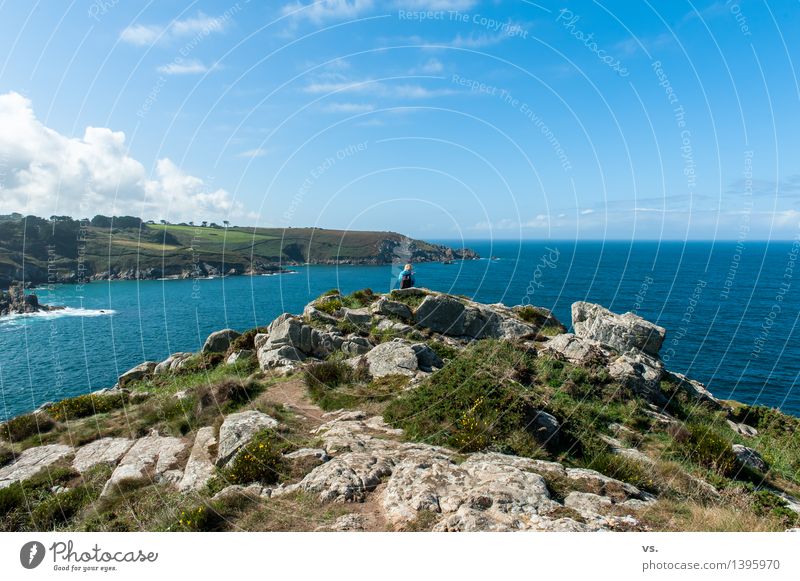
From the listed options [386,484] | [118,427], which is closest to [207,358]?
[118,427]

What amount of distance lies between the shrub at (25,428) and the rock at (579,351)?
82.6 feet

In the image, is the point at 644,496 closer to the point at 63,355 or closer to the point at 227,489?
the point at 227,489

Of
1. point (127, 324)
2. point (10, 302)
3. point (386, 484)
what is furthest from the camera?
point (10, 302)

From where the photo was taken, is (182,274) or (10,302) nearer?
(10,302)

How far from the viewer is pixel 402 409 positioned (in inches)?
593

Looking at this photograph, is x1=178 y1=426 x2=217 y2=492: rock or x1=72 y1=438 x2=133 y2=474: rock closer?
x1=178 y1=426 x2=217 y2=492: rock

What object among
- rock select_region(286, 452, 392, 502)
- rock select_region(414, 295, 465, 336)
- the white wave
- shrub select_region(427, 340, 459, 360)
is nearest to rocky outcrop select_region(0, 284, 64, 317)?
the white wave

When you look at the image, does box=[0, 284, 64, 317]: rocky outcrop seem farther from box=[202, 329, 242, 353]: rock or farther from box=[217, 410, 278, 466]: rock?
box=[217, 410, 278, 466]: rock

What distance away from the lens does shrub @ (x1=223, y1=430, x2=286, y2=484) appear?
10938 mm

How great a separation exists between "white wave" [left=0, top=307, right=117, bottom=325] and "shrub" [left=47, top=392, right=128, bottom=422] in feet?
329

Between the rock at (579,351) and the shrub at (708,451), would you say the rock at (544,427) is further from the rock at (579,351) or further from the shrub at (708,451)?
the rock at (579,351)

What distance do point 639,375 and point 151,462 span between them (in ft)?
70.9

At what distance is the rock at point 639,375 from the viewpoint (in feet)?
66.7

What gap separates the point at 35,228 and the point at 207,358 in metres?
155
